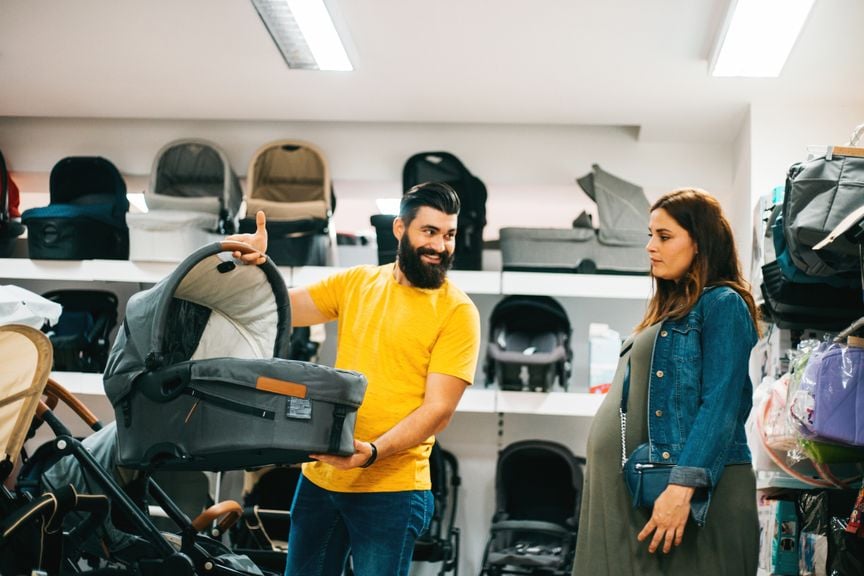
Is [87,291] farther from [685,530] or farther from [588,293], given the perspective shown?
[685,530]

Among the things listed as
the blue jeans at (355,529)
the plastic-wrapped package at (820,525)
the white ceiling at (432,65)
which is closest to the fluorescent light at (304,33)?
the white ceiling at (432,65)

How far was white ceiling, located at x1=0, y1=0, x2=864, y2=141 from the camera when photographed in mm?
3846

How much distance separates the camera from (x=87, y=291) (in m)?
5.19

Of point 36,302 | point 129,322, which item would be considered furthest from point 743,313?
point 36,302

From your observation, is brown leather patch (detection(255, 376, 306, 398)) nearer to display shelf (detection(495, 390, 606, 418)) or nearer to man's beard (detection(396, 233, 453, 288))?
man's beard (detection(396, 233, 453, 288))

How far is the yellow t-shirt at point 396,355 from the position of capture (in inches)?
96.3

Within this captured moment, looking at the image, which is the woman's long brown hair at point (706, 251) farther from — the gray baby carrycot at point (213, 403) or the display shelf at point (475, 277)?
the display shelf at point (475, 277)

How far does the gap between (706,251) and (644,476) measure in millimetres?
566

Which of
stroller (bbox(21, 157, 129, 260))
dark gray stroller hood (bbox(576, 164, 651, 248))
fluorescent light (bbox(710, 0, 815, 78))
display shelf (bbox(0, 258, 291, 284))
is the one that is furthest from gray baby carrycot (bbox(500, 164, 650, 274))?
stroller (bbox(21, 157, 129, 260))

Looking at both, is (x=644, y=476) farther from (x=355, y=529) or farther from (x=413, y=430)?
(x=355, y=529)

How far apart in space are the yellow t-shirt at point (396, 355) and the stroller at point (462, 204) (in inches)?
82.6

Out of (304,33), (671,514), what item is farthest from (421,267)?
(304,33)

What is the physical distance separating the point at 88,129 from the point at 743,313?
4.55 m

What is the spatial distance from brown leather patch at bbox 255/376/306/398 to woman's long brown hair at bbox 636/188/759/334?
0.89 meters
